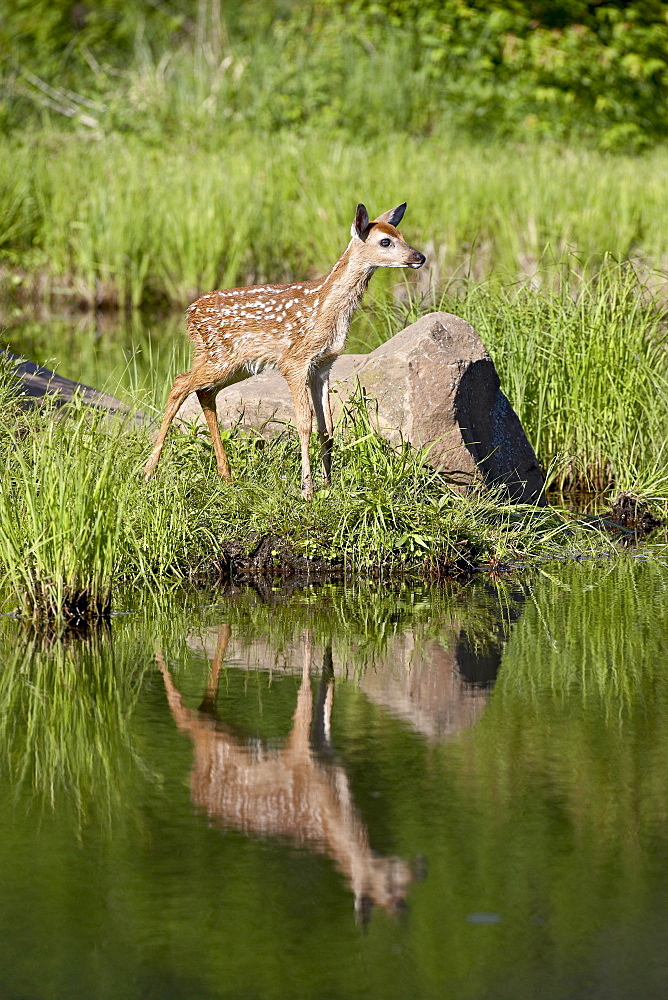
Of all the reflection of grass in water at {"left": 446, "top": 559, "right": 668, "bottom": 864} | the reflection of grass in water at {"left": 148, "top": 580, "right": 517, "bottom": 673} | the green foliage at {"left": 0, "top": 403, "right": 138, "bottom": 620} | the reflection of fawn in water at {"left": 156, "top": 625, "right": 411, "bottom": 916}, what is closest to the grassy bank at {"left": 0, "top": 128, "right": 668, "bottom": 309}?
the reflection of grass in water at {"left": 148, "top": 580, "right": 517, "bottom": 673}

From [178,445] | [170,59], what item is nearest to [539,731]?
[178,445]

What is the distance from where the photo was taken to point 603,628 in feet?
20.7

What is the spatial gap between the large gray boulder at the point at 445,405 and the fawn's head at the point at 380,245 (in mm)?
637

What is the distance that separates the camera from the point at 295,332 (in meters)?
7.43

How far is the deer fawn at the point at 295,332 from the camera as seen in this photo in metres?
7.37

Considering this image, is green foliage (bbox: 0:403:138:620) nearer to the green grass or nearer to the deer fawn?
the deer fawn

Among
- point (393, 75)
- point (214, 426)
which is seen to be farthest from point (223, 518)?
point (393, 75)

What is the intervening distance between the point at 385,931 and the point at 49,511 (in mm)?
3181

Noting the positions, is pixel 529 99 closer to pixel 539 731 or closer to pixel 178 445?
pixel 178 445

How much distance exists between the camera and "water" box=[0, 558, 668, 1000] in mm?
3504

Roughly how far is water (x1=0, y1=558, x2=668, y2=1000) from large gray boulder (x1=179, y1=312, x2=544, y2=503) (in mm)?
1263

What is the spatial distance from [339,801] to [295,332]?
350 cm

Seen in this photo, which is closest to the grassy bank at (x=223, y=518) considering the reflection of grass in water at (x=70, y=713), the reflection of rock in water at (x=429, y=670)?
the reflection of grass in water at (x=70, y=713)

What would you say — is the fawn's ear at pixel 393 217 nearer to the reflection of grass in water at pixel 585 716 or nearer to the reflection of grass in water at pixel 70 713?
the reflection of grass in water at pixel 585 716
